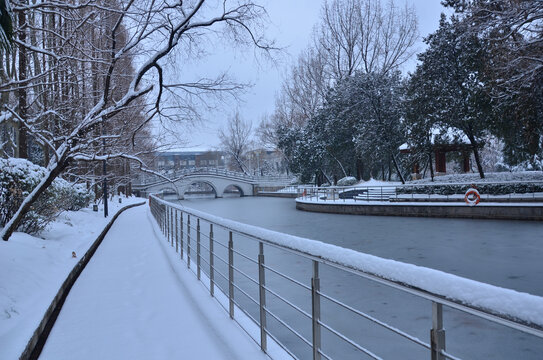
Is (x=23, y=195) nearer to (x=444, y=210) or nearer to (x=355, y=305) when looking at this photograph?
(x=355, y=305)

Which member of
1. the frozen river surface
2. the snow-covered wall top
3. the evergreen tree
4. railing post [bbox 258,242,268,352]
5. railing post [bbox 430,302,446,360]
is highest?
the evergreen tree

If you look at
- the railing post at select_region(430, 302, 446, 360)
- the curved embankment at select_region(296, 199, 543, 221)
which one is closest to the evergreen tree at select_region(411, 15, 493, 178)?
the curved embankment at select_region(296, 199, 543, 221)

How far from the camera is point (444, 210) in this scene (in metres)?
19.2

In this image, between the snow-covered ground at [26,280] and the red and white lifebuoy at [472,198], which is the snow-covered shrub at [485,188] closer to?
the red and white lifebuoy at [472,198]

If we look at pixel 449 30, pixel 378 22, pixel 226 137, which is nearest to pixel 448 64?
pixel 449 30

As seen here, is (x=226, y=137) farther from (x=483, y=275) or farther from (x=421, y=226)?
(x=483, y=275)

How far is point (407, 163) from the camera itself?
1155 inches

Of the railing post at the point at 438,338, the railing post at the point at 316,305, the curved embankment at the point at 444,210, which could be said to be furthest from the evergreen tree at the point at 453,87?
the railing post at the point at 438,338

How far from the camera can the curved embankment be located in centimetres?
1650

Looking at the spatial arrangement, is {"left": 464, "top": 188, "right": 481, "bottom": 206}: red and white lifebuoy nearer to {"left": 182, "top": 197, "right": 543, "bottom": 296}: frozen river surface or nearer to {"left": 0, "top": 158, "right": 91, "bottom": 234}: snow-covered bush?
{"left": 182, "top": 197, "right": 543, "bottom": 296}: frozen river surface

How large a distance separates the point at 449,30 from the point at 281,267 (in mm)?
22709

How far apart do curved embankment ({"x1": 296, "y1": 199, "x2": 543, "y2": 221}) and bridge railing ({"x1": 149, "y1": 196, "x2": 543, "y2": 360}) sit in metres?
10.7

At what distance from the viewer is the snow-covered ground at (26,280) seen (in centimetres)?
374

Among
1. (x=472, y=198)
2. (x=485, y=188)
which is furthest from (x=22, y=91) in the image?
(x=485, y=188)
